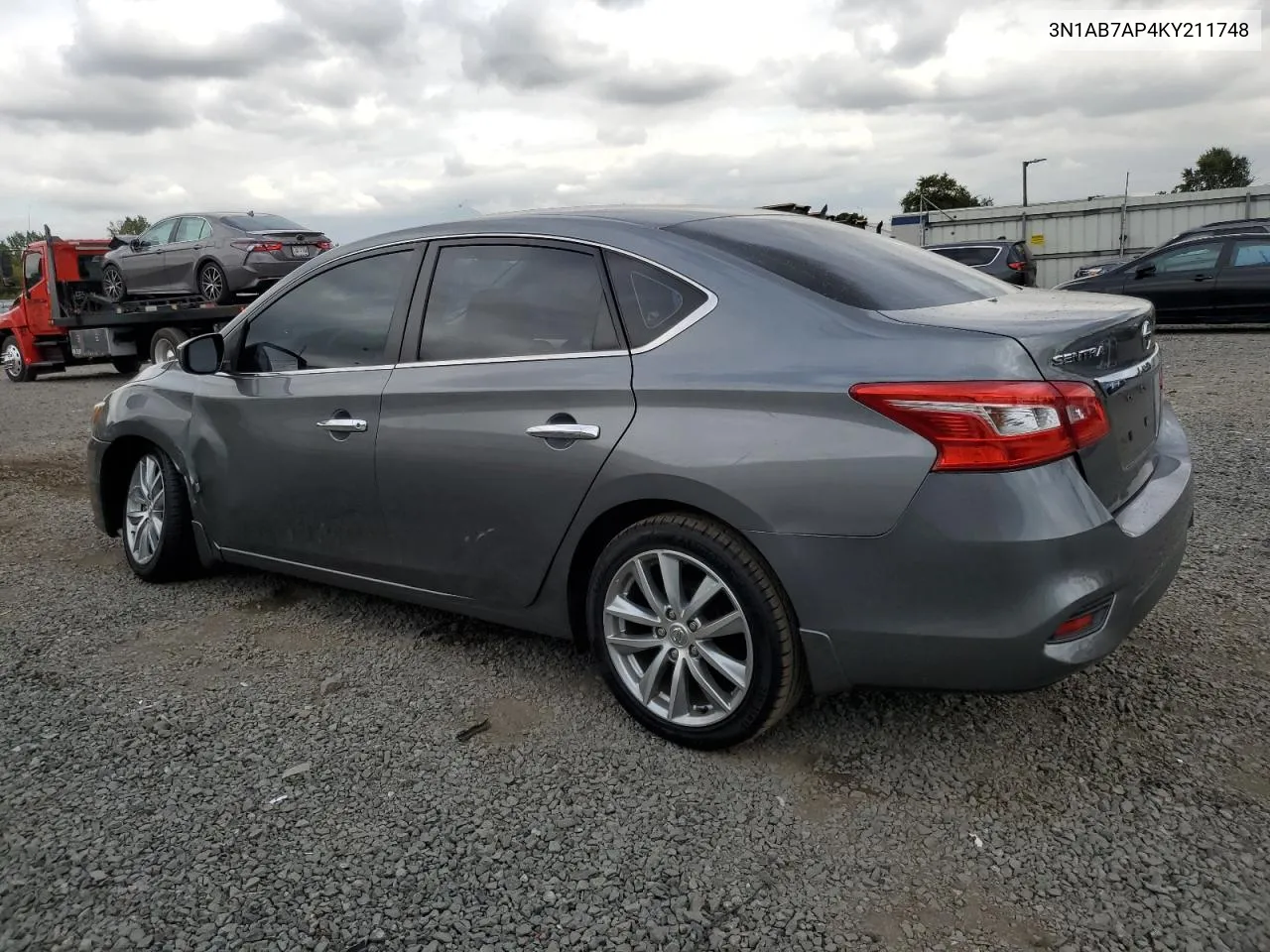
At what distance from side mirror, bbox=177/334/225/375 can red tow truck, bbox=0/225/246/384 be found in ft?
34.5

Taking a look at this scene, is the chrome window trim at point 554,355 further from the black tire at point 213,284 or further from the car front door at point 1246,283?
the car front door at point 1246,283

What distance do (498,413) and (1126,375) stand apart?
188 centimetres

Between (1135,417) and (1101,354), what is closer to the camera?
(1101,354)

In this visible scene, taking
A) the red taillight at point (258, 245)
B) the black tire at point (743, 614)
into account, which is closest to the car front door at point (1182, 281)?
the red taillight at point (258, 245)

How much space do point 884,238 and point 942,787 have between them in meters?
2.05

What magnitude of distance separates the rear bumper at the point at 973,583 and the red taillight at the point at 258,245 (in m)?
12.7

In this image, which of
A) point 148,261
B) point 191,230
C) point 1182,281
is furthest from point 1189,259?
point 148,261

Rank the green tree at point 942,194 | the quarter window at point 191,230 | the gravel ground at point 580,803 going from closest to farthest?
the gravel ground at point 580,803
the quarter window at point 191,230
the green tree at point 942,194

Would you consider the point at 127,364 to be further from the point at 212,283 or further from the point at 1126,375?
the point at 1126,375

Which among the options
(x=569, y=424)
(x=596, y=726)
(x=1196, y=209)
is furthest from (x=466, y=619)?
(x=1196, y=209)

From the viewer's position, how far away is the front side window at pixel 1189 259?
13945 millimetres

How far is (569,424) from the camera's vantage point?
317 centimetres

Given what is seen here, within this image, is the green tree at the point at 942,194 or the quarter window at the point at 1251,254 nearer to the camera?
the quarter window at the point at 1251,254

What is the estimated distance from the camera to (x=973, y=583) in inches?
101
